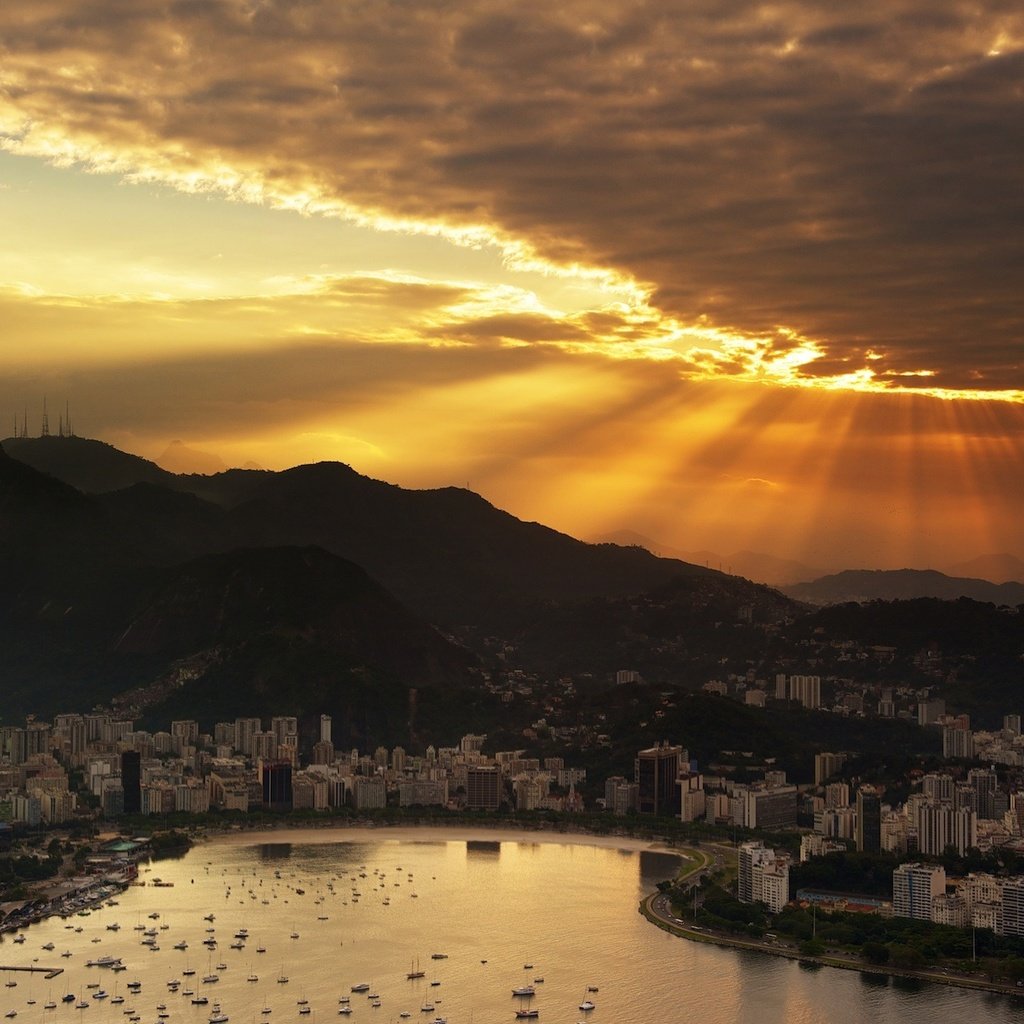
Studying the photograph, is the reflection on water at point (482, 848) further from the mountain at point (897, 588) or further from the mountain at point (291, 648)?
the mountain at point (897, 588)

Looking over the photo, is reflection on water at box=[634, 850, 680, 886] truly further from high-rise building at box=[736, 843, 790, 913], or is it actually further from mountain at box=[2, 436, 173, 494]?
mountain at box=[2, 436, 173, 494]

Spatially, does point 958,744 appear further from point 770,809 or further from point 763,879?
point 763,879

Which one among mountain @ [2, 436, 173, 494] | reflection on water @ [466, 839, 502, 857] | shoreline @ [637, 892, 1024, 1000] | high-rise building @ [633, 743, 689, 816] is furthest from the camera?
mountain @ [2, 436, 173, 494]

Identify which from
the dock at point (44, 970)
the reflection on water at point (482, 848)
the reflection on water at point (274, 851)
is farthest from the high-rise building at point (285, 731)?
the dock at point (44, 970)

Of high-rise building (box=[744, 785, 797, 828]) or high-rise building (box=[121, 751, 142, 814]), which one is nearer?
high-rise building (box=[744, 785, 797, 828])

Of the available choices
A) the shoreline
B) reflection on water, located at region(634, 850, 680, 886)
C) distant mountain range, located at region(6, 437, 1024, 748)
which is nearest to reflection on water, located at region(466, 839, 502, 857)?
reflection on water, located at region(634, 850, 680, 886)
